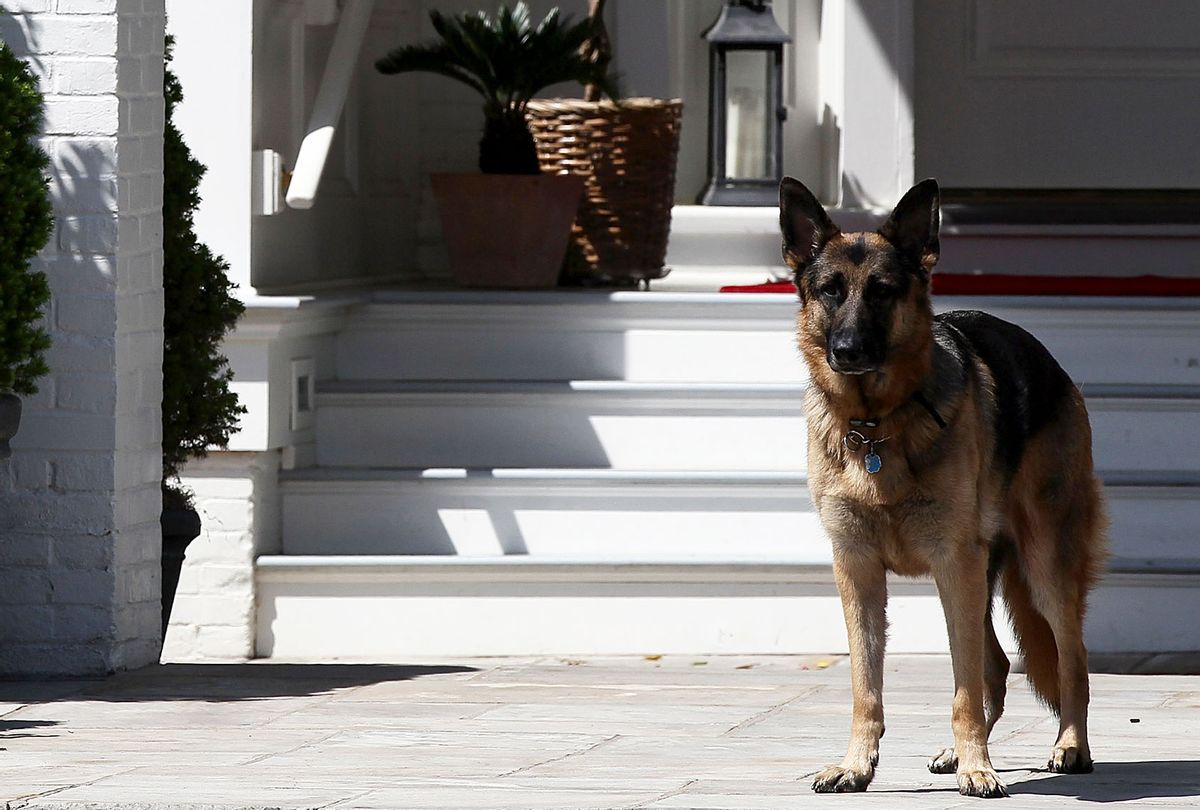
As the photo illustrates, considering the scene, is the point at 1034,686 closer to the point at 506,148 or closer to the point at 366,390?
the point at 366,390

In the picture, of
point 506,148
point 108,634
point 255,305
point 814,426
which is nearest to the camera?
point 814,426

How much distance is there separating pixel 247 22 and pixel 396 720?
262 cm

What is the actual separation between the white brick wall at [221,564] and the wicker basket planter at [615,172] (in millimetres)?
1953

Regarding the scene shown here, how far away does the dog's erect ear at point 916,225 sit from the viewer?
4219 millimetres

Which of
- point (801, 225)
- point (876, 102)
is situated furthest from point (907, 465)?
point (876, 102)

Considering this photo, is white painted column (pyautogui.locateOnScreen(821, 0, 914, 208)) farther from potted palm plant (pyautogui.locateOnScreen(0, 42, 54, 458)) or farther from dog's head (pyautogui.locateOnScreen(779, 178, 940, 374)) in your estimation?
dog's head (pyautogui.locateOnScreen(779, 178, 940, 374))

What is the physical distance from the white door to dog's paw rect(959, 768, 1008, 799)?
5.34 metres

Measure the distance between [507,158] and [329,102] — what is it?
74 centimetres

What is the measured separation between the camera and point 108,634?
5.55 metres

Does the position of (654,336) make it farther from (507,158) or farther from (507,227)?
(507,158)

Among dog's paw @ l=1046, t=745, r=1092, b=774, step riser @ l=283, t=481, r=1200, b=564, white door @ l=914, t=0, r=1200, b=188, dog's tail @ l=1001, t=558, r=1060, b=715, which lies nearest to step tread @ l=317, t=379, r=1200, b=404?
step riser @ l=283, t=481, r=1200, b=564

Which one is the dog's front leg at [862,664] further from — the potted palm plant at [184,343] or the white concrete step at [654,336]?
the white concrete step at [654,336]

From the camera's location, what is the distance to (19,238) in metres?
5.25

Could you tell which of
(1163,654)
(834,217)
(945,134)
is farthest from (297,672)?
(945,134)
